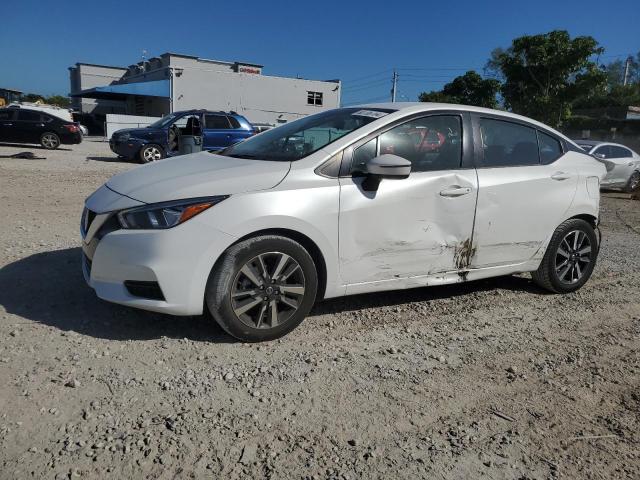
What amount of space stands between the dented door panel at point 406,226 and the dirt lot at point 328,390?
1.57 ft

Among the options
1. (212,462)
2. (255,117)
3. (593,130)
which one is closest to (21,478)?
(212,462)

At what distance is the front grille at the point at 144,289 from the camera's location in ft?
10.7

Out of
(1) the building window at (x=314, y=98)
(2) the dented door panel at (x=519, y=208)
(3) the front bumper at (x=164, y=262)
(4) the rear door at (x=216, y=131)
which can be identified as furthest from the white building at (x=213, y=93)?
(3) the front bumper at (x=164, y=262)

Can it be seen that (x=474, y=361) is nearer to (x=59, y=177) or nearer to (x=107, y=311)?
(x=107, y=311)

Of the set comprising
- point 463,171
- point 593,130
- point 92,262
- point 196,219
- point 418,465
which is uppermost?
point 593,130

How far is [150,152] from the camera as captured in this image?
1596 cm

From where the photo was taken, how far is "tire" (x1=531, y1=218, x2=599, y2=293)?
4.83 metres

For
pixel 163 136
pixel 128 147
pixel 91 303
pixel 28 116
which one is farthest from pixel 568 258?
pixel 28 116

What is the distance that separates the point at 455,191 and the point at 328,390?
75.0 inches

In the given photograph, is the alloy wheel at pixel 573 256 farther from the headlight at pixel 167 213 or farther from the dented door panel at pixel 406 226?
the headlight at pixel 167 213

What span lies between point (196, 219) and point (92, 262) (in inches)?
30.9

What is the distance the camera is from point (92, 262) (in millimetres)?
3408

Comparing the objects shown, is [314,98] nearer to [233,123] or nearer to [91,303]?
[233,123]

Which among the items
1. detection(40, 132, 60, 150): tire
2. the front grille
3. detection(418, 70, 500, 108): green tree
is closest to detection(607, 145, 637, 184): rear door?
the front grille
